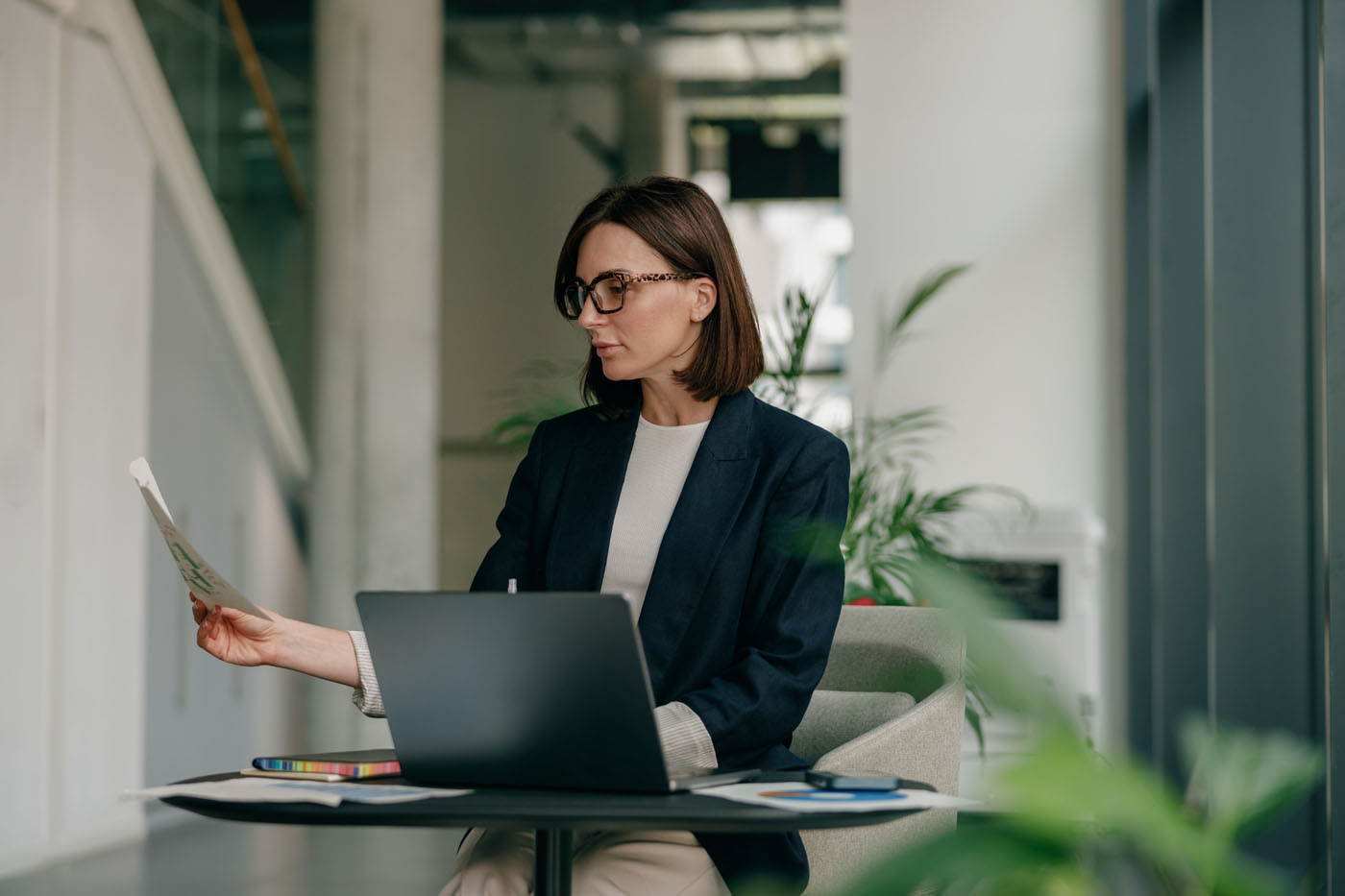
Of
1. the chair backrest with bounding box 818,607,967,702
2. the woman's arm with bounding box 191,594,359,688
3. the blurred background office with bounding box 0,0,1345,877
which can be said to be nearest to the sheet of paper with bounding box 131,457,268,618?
the woman's arm with bounding box 191,594,359,688

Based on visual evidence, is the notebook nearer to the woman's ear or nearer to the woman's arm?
the woman's arm

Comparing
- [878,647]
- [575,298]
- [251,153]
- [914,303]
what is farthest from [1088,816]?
[251,153]

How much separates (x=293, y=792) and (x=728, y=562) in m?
0.62

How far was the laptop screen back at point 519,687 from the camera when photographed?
4.09 ft

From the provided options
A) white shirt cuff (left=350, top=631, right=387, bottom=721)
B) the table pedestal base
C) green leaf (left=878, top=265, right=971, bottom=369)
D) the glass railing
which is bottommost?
the table pedestal base

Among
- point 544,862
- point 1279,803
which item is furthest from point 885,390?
point 1279,803

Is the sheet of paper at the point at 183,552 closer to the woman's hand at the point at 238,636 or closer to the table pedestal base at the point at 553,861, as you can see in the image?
the woman's hand at the point at 238,636

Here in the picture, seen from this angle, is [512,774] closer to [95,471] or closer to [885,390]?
[885,390]

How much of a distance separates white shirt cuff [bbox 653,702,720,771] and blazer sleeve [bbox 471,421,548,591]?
18.5 inches

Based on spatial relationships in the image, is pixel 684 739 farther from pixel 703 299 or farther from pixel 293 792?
pixel 703 299

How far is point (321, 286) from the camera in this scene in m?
6.53

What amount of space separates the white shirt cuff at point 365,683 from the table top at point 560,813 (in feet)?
0.92

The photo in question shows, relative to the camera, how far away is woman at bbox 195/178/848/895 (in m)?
1.58

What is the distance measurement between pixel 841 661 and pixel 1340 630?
0.86 meters
